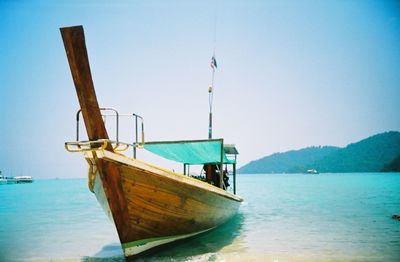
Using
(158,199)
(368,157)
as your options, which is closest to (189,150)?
(158,199)

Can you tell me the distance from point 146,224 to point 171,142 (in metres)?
3.23

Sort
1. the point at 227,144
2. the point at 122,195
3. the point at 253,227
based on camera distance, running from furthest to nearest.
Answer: the point at 227,144, the point at 253,227, the point at 122,195

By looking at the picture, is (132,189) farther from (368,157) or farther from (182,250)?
(368,157)

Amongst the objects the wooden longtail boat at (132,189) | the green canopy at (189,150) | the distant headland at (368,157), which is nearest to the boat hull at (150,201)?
the wooden longtail boat at (132,189)

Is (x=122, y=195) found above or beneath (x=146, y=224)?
above

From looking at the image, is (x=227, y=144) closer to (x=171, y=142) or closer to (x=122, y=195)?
(x=171, y=142)

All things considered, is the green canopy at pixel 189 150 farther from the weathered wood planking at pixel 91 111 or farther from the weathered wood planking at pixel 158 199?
the weathered wood planking at pixel 91 111

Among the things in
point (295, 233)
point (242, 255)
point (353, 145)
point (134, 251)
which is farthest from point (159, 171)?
point (353, 145)

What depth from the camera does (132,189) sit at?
5.19 metres

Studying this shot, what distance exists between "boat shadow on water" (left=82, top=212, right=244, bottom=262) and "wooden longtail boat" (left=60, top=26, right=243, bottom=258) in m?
0.26

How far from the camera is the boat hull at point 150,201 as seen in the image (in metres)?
5.00

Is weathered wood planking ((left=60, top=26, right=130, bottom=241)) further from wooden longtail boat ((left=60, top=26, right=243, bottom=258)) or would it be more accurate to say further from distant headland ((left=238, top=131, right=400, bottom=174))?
distant headland ((left=238, top=131, right=400, bottom=174))

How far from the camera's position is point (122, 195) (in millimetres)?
5117

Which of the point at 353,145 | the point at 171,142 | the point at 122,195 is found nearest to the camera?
the point at 122,195
